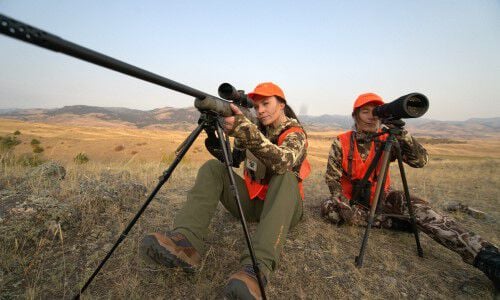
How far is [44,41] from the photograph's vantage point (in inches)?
44.1

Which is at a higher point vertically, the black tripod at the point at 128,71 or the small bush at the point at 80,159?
the black tripod at the point at 128,71

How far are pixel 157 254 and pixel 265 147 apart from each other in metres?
1.36

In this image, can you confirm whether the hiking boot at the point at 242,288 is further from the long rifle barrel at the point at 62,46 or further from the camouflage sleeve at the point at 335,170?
the camouflage sleeve at the point at 335,170

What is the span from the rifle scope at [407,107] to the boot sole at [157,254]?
2.77 meters

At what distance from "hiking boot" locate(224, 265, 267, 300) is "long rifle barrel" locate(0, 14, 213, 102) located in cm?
156

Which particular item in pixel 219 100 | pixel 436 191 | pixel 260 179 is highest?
pixel 219 100

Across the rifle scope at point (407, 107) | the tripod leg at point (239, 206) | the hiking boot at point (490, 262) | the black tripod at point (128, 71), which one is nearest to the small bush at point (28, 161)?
the black tripod at point (128, 71)

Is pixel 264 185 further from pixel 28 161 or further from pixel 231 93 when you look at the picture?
pixel 28 161

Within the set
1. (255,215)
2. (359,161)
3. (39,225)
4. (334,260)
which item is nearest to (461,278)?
(334,260)

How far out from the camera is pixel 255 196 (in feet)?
11.3

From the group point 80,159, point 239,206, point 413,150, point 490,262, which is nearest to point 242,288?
point 239,206

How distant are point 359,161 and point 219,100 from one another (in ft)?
8.54

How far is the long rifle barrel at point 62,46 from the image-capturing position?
1.04 m

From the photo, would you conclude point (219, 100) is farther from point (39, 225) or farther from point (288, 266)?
point (39, 225)
